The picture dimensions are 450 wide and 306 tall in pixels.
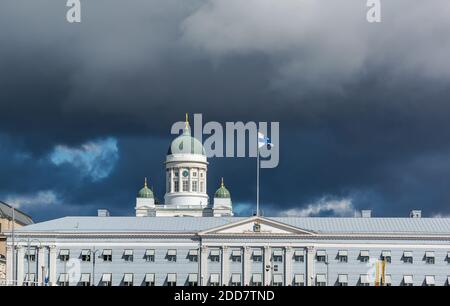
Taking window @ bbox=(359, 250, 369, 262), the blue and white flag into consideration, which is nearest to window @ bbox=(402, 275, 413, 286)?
window @ bbox=(359, 250, 369, 262)

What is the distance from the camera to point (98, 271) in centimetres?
19962

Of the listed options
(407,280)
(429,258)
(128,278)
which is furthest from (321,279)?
(128,278)

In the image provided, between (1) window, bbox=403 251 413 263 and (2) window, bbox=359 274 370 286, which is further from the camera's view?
(1) window, bbox=403 251 413 263

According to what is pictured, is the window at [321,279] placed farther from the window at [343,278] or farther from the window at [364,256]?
the window at [364,256]

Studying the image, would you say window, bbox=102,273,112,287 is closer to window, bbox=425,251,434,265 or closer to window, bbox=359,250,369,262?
window, bbox=359,250,369,262

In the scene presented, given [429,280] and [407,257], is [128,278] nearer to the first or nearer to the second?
[407,257]

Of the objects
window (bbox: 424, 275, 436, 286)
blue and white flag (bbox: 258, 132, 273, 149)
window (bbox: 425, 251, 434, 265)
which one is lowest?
window (bbox: 424, 275, 436, 286)

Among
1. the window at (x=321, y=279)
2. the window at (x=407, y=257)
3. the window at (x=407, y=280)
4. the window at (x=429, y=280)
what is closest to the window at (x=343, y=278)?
the window at (x=321, y=279)

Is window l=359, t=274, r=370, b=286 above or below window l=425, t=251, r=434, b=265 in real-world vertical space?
below
